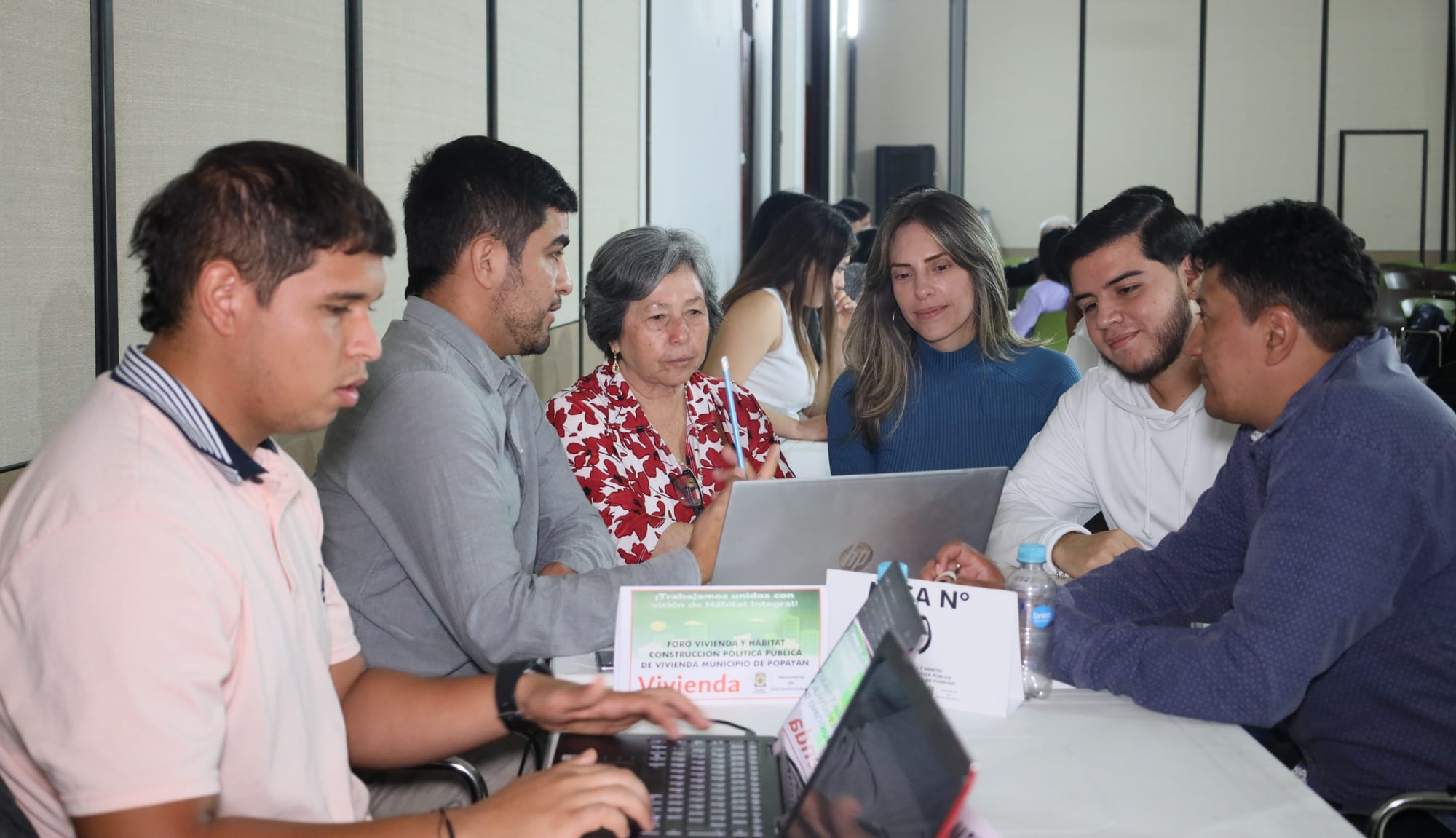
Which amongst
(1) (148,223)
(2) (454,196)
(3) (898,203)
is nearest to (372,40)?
(2) (454,196)

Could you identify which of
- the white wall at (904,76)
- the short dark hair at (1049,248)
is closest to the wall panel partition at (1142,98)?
the white wall at (904,76)

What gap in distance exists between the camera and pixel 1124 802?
1308 mm

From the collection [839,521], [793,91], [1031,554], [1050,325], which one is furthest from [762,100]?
[1031,554]

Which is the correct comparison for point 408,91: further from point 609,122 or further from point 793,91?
point 793,91

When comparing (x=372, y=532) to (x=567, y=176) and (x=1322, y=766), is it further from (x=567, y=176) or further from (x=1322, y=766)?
(x=567, y=176)

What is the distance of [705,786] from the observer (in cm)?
132

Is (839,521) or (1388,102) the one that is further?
(1388,102)

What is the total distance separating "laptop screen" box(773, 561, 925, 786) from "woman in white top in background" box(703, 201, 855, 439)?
8.99 ft

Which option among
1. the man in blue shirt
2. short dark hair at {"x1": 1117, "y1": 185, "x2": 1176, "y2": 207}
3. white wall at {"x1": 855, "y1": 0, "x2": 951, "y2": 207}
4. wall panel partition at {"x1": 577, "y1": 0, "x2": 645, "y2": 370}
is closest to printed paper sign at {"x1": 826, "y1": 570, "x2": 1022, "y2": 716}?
the man in blue shirt

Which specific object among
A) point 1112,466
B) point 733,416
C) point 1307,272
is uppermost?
point 1307,272

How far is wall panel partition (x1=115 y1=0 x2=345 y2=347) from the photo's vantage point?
1819 millimetres

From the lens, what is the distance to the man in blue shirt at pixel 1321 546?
4.79 feet

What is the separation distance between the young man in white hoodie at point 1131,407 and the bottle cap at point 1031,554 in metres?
0.64

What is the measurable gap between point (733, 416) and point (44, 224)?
1252 millimetres
